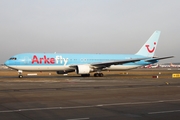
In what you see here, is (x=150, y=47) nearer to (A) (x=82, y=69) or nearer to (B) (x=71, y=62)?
(A) (x=82, y=69)

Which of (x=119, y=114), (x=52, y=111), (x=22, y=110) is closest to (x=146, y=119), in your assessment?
(x=119, y=114)

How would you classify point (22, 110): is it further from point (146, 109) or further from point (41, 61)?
point (41, 61)

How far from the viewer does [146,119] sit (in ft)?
27.9

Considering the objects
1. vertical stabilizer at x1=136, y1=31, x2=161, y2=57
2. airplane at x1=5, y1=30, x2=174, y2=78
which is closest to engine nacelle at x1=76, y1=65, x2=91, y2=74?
airplane at x1=5, y1=30, x2=174, y2=78

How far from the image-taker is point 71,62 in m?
40.5

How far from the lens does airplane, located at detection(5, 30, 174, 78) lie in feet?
123

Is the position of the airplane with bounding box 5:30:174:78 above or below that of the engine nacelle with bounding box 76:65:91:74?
above

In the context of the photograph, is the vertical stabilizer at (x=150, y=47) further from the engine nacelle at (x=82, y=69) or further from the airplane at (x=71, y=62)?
the engine nacelle at (x=82, y=69)

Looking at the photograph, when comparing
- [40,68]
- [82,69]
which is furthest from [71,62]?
[40,68]

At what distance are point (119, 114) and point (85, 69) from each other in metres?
30.6

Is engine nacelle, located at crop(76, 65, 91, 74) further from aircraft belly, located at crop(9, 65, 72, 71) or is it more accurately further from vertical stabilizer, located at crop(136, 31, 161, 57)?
vertical stabilizer, located at crop(136, 31, 161, 57)

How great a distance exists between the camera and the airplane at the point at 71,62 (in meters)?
37.5

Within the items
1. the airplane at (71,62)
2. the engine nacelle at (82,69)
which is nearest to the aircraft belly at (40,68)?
the airplane at (71,62)

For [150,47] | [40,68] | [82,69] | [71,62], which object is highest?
[150,47]
